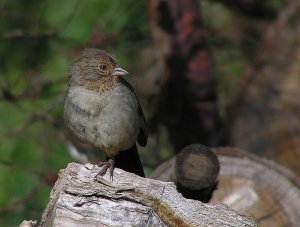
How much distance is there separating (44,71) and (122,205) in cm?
448

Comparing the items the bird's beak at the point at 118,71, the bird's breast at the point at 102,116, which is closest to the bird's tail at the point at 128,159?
the bird's breast at the point at 102,116

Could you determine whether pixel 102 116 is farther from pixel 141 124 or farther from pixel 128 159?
pixel 128 159

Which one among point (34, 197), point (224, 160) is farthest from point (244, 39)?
point (224, 160)

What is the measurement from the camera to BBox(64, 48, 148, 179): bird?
5.14 meters

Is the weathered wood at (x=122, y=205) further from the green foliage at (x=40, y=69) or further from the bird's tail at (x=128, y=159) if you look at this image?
the green foliage at (x=40, y=69)

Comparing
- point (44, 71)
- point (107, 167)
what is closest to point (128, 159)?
point (107, 167)

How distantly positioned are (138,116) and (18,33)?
9.67 feet

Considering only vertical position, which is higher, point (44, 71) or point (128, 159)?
point (128, 159)

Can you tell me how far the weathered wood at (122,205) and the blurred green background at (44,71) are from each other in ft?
10.4

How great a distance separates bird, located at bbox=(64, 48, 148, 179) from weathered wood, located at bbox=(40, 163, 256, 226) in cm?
59

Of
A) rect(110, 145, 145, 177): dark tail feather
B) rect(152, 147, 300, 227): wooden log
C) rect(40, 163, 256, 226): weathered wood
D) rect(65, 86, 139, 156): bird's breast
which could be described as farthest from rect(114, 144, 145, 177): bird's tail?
rect(40, 163, 256, 226): weathered wood

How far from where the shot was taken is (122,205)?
4.18m

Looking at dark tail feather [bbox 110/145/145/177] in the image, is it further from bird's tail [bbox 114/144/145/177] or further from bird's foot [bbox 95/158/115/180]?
bird's foot [bbox 95/158/115/180]

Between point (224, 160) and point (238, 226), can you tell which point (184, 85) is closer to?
point (224, 160)
